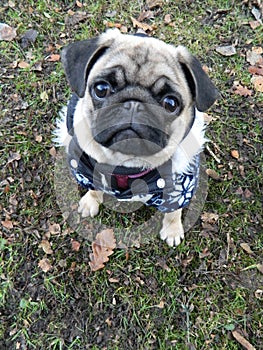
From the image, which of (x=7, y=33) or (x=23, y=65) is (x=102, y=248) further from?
(x=7, y=33)

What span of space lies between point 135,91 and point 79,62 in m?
0.39

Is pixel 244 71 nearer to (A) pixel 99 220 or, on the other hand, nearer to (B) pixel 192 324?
(A) pixel 99 220

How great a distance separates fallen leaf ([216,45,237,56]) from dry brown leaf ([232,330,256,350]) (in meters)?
2.84

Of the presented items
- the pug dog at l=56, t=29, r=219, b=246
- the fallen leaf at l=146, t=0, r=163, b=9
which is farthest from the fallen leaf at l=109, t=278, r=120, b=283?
the fallen leaf at l=146, t=0, r=163, b=9

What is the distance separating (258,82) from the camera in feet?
15.5

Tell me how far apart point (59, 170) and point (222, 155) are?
5.10 ft

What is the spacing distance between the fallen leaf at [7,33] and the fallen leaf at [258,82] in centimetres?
255

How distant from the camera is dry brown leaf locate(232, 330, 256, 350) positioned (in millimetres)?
3578

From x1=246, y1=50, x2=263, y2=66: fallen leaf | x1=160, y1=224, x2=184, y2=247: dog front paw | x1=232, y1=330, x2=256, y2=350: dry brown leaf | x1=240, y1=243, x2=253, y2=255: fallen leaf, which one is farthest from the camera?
x1=246, y1=50, x2=263, y2=66: fallen leaf

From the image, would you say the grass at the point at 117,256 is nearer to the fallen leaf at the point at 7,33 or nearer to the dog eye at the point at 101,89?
the fallen leaf at the point at 7,33

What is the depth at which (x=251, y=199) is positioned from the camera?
4.17 metres

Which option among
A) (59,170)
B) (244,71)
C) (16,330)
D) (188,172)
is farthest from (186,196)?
(244,71)

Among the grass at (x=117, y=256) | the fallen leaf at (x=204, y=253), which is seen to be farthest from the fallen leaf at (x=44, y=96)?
the fallen leaf at (x=204, y=253)

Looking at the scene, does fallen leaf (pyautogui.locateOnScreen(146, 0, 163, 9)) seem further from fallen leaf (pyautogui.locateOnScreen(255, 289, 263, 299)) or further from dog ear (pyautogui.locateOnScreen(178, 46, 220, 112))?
fallen leaf (pyautogui.locateOnScreen(255, 289, 263, 299))
